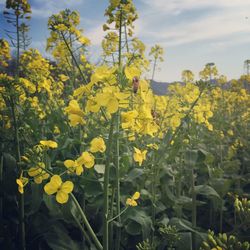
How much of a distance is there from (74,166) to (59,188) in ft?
0.42

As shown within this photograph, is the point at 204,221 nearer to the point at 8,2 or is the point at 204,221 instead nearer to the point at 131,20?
the point at 131,20

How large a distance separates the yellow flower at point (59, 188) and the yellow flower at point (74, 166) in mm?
81

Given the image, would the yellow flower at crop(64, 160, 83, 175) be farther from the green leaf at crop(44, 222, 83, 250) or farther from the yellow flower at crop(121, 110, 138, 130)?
the green leaf at crop(44, 222, 83, 250)

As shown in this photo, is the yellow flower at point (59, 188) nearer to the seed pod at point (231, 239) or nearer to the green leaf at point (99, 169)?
the green leaf at point (99, 169)

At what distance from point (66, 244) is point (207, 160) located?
1.67 meters

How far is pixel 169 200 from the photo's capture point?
114 inches

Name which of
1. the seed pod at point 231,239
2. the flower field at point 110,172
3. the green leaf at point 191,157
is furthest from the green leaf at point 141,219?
the seed pod at point 231,239

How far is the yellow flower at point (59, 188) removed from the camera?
1.42 m

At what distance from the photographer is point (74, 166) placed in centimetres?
150

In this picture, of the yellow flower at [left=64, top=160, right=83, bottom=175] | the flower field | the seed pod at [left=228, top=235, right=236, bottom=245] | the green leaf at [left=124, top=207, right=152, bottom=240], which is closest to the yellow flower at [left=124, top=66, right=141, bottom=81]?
the flower field

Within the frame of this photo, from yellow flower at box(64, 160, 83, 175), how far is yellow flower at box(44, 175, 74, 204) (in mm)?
81

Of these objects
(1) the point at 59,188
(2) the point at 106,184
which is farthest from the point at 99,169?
(1) the point at 59,188

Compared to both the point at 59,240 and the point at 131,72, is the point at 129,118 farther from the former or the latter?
the point at 59,240

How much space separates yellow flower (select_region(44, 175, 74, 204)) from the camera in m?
1.42
